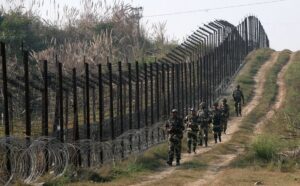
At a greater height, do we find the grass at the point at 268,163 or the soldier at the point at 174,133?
the soldier at the point at 174,133

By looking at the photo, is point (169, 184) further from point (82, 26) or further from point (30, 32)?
point (82, 26)

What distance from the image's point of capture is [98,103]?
28.4 metres

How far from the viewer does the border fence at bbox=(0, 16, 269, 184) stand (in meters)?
14.6

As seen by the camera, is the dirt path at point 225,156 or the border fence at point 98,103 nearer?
the border fence at point 98,103

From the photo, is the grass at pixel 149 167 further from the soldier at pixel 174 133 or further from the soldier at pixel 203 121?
the soldier at pixel 203 121

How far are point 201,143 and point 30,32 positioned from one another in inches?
852

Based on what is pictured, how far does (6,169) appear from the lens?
13695 millimetres

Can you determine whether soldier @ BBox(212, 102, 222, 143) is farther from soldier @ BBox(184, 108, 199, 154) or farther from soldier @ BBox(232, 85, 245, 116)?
soldier @ BBox(232, 85, 245, 116)

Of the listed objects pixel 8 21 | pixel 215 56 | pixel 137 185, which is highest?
pixel 8 21

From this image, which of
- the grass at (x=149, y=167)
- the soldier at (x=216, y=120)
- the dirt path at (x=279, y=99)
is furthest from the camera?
the dirt path at (x=279, y=99)

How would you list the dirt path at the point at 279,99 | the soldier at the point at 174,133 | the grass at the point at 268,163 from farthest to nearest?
the dirt path at the point at 279,99, the soldier at the point at 174,133, the grass at the point at 268,163


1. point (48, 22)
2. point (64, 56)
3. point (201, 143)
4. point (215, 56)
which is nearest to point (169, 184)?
point (201, 143)

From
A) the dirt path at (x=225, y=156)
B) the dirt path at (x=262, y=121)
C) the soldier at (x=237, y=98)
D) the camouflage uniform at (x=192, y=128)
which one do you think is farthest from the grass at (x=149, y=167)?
the soldier at (x=237, y=98)

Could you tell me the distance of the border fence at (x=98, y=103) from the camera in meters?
14.6
